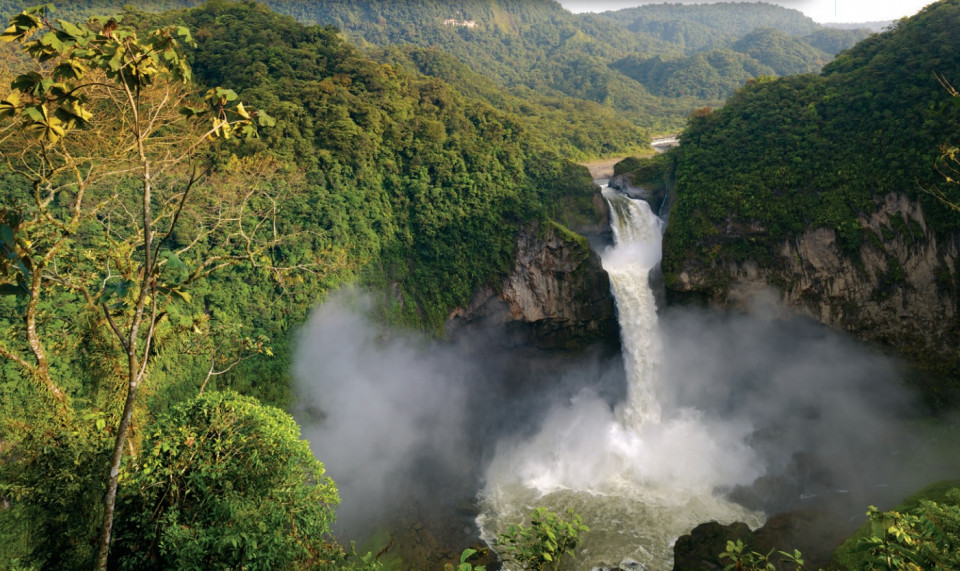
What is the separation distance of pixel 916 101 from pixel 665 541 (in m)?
18.7

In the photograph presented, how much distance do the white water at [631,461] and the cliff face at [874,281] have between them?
282 centimetres

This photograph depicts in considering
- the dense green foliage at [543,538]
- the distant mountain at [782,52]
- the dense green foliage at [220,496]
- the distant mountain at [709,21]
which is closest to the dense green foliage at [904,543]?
the dense green foliage at [543,538]

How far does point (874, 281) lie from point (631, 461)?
37.0 ft

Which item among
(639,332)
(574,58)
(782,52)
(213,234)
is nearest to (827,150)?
(639,332)

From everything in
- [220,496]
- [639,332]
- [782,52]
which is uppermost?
[782,52]

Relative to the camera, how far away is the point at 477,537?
16.5 m

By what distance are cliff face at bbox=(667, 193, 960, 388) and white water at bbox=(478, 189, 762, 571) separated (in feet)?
9.26

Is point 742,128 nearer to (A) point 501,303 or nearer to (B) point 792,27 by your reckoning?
(A) point 501,303

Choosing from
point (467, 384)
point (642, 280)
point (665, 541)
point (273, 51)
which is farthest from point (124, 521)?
point (273, 51)

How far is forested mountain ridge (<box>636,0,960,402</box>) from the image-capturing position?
58.1ft

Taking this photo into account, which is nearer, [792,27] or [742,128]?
[742,128]

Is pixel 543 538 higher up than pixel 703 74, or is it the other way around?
pixel 703 74

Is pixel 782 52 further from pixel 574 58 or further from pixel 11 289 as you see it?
pixel 11 289

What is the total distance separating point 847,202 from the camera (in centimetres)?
1916
